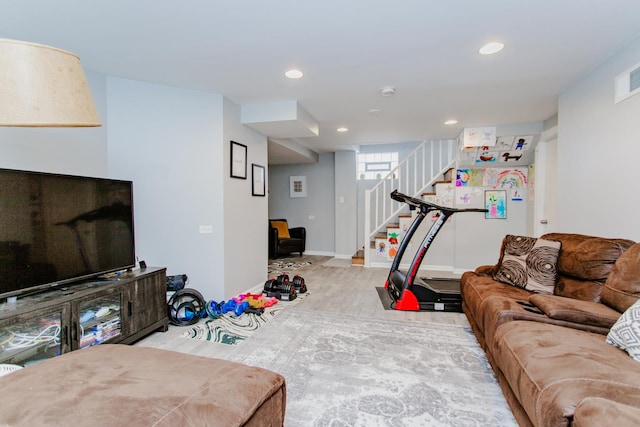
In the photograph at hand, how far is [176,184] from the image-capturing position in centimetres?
327

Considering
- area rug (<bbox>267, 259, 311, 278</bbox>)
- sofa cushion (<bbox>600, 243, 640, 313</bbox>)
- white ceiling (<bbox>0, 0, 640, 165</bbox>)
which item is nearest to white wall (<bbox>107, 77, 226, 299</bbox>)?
white ceiling (<bbox>0, 0, 640, 165</bbox>)

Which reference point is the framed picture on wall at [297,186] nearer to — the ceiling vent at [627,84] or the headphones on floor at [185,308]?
the headphones on floor at [185,308]

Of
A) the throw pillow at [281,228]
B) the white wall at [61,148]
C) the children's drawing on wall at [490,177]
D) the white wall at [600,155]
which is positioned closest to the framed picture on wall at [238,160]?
the white wall at [61,148]

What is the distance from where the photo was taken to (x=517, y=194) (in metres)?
4.89

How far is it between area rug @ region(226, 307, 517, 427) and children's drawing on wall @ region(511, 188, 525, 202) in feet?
9.84

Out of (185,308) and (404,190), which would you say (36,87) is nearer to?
(185,308)

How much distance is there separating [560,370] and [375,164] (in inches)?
226

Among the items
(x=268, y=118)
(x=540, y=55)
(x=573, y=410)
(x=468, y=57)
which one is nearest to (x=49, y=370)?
(x=573, y=410)

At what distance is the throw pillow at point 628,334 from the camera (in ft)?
4.68

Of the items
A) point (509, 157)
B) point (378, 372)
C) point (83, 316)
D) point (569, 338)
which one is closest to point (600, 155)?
point (569, 338)

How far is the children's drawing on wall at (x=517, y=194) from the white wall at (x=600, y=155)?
1764mm

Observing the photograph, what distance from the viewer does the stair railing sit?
5.61 meters

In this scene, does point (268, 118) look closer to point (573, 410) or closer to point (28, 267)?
point (28, 267)

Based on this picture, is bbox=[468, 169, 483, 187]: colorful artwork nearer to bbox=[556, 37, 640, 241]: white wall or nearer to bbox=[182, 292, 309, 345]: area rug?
bbox=[556, 37, 640, 241]: white wall
